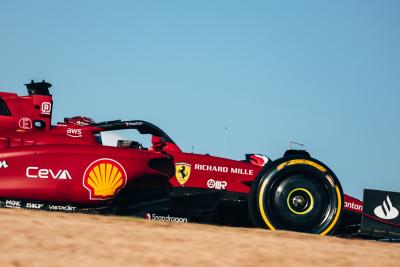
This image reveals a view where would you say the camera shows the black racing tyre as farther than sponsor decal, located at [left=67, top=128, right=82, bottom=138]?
No

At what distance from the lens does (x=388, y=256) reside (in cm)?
688

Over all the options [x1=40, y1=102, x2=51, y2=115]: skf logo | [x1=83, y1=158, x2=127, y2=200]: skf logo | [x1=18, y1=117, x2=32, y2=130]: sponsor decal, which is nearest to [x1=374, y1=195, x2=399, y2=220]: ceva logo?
[x1=83, y1=158, x2=127, y2=200]: skf logo

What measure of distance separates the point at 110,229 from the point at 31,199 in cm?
292

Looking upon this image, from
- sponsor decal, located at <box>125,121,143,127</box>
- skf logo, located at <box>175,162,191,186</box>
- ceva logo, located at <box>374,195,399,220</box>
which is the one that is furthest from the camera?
sponsor decal, located at <box>125,121,143,127</box>

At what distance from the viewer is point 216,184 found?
1023 centimetres

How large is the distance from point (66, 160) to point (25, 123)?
123 cm

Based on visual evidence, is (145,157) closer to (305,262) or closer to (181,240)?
(181,240)

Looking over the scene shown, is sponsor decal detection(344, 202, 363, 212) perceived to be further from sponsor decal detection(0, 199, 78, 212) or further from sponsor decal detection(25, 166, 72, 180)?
sponsor decal detection(25, 166, 72, 180)

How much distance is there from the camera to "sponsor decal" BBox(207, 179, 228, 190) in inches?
402

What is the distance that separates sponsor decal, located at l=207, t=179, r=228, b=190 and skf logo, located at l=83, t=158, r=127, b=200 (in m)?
1.55

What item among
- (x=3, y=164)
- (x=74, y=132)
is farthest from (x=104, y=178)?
(x=3, y=164)

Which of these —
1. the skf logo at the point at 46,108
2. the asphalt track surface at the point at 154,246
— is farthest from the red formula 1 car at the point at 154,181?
the asphalt track surface at the point at 154,246

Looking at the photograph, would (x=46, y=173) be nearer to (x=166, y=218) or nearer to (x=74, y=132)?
(x=74, y=132)

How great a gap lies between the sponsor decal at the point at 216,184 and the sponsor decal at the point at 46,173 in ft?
7.75
